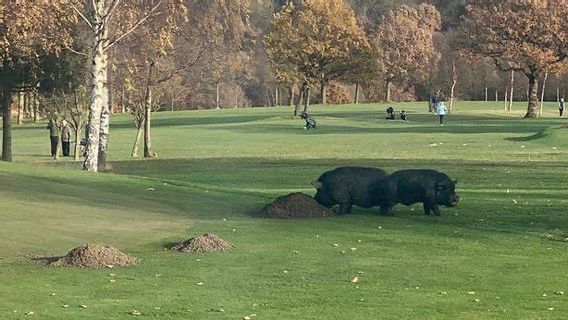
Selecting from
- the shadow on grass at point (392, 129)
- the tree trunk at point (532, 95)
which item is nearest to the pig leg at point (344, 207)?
the shadow on grass at point (392, 129)

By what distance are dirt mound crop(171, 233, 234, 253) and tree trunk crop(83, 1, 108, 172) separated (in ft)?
58.9

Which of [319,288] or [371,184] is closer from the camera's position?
[319,288]

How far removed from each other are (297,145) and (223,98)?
78.9 metres

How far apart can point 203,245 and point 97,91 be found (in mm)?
19178

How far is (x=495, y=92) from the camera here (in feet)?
434

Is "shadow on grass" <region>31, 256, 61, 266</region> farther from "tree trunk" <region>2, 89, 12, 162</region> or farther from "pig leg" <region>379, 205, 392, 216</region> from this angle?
"tree trunk" <region>2, 89, 12, 162</region>

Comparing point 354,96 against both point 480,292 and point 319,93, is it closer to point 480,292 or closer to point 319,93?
point 319,93

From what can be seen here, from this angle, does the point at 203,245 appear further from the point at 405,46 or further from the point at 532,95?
the point at 405,46

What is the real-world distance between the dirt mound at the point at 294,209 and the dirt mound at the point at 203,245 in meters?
4.35

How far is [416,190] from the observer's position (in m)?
21.4

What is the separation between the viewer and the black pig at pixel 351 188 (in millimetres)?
21797

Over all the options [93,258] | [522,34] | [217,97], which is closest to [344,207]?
[93,258]

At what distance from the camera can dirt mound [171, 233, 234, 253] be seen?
16547 mm

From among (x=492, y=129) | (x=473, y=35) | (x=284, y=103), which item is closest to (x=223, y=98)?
(x=284, y=103)
